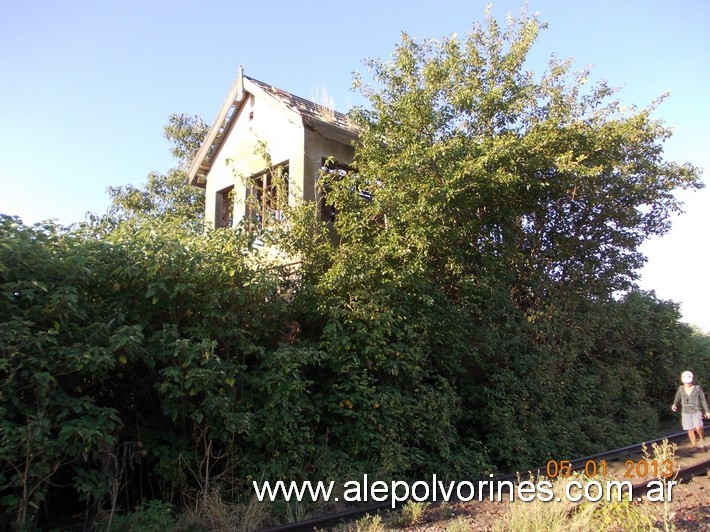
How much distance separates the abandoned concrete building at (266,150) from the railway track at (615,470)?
5.81 meters

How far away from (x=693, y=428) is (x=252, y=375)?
9.33 meters

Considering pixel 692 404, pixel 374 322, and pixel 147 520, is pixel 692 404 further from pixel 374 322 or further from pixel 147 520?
pixel 147 520

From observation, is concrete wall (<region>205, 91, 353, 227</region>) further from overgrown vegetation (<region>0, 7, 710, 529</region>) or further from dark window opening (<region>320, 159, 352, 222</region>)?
overgrown vegetation (<region>0, 7, 710, 529</region>)

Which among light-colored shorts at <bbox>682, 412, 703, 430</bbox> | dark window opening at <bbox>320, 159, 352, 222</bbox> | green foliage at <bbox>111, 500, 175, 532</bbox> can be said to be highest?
dark window opening at <bbox>320, 159, 352, 222</bbox>

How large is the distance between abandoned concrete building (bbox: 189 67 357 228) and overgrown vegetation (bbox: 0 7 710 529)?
1679 millimetres

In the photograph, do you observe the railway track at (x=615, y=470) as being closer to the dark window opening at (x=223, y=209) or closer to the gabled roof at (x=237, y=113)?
the gabled roof at (x=237, y=113)

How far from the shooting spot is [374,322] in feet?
28.1

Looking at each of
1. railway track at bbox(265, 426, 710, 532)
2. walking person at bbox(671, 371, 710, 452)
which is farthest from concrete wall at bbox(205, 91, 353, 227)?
walking person at bbox(671, 371, 710, 452)

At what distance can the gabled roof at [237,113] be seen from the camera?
13.3 metres

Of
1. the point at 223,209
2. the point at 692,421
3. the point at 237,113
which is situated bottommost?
the point at 692,421
